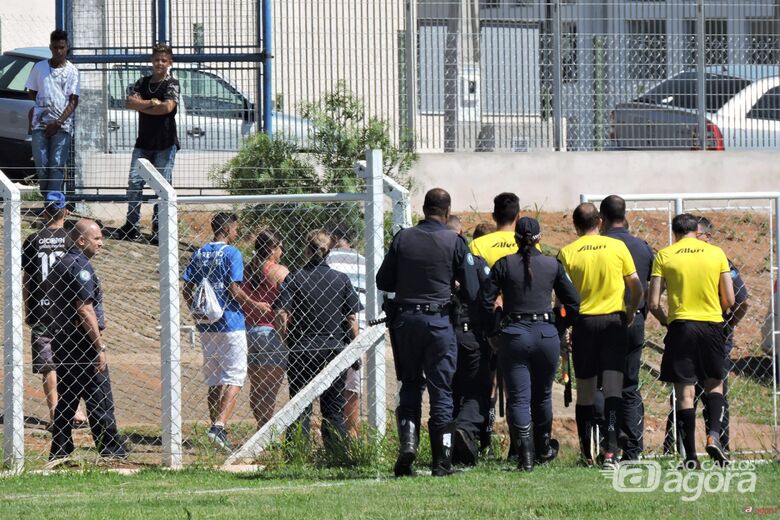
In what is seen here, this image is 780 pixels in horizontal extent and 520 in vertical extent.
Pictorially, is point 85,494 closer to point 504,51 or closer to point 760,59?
point 504,51

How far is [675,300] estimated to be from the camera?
9242mm

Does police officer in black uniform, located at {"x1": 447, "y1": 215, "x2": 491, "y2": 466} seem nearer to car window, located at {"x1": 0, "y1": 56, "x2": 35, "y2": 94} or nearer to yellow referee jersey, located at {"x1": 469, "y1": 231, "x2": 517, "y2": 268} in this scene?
yellow referee jersey, located at {"x1": 469, "y1": 231, "x2": 517, "y2": 268}

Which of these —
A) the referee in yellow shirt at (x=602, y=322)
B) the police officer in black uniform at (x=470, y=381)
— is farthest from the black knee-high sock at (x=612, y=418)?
the police officer in black uniform at (x=470, y=381)

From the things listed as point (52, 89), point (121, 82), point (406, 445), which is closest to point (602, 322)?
point (406, 445)

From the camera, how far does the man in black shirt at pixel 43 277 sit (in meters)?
9.54

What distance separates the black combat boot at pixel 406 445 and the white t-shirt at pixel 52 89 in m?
7.26

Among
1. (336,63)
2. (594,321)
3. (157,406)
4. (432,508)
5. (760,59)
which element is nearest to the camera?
(432,508)

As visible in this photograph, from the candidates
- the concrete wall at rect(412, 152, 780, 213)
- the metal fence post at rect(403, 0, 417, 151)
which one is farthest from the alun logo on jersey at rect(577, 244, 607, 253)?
the metal fence post at rect(403, 0, 417, 151)

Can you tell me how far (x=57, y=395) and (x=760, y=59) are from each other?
1158cm

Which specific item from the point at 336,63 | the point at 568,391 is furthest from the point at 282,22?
the point at 568,391

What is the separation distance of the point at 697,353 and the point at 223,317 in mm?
3396

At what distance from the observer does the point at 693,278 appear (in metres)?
9.19

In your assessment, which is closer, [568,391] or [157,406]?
[568,391]

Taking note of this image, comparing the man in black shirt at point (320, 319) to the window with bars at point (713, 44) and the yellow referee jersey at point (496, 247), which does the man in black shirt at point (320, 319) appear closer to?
the yellow referee jersey at point (496, 247)
